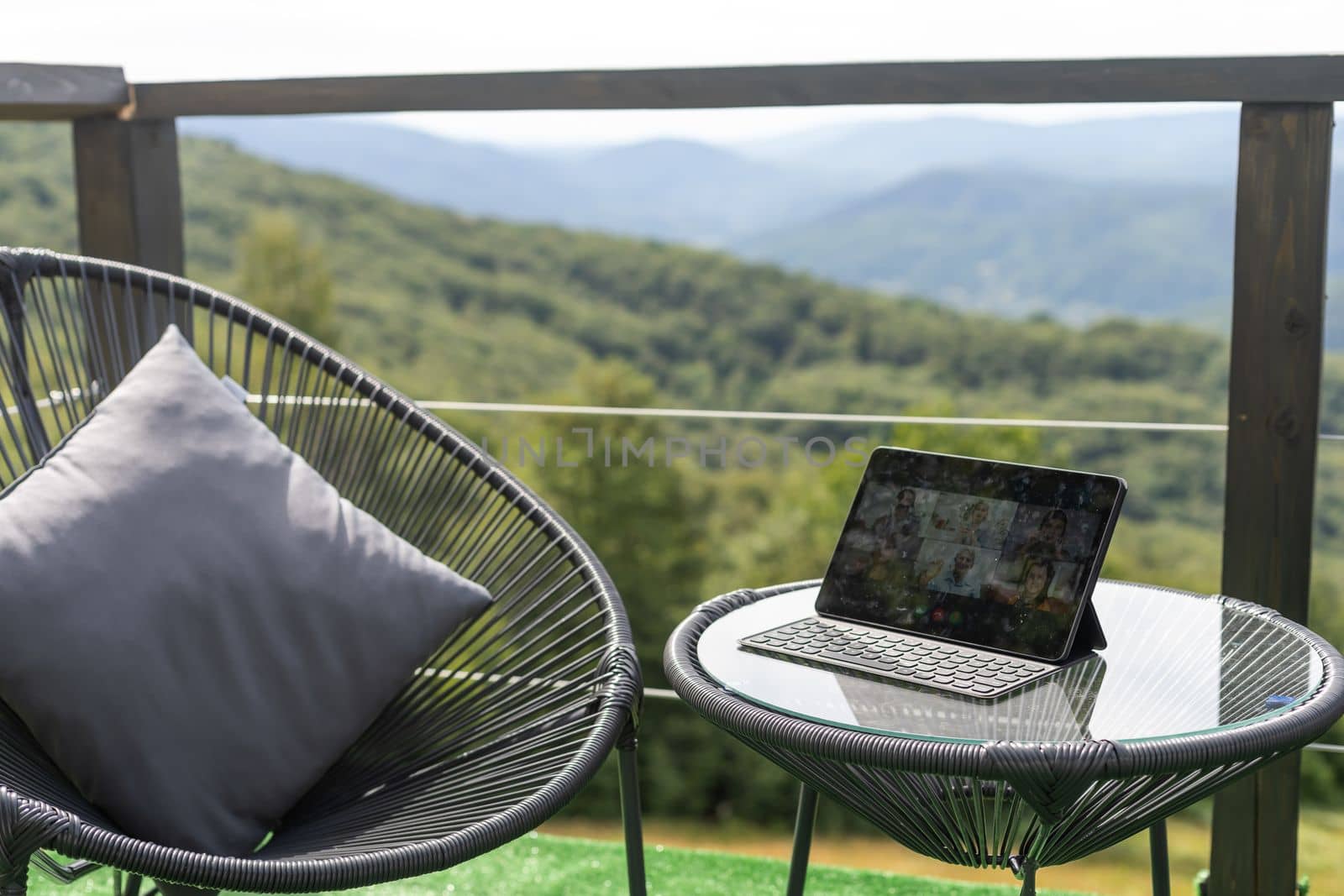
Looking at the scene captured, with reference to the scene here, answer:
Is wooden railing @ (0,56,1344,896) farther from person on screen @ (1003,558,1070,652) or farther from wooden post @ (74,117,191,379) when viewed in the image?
person on screen @ (1003,558,1070,652)

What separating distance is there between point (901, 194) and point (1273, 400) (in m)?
15.7

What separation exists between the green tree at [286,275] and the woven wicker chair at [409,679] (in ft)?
43.5

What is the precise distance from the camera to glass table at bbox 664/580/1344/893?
95 centimetres

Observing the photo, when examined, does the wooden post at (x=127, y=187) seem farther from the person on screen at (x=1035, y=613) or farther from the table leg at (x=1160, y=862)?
the table leg at (x=1160, y=862)

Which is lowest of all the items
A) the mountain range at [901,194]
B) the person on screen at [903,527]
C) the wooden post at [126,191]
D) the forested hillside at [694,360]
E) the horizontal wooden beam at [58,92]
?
the forested hillside at [694,360]

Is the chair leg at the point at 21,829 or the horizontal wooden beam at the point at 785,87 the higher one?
the horizontal wooden beam at the point at 785,87

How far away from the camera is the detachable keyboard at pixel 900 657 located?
3.56ft

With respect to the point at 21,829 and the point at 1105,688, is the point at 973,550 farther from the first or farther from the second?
the point at 21,829

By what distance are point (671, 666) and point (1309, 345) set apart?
903 millimetres

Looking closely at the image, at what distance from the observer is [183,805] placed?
1.24 metres

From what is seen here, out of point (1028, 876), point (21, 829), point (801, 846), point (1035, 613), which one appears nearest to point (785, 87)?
point (1035, 613)

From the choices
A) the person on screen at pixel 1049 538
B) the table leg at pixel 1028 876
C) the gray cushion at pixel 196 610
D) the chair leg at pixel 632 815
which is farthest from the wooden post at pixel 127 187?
the table leg at pixel 1028 876

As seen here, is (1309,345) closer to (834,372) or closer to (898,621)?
(898,621)

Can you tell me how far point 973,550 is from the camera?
3.92 feet
